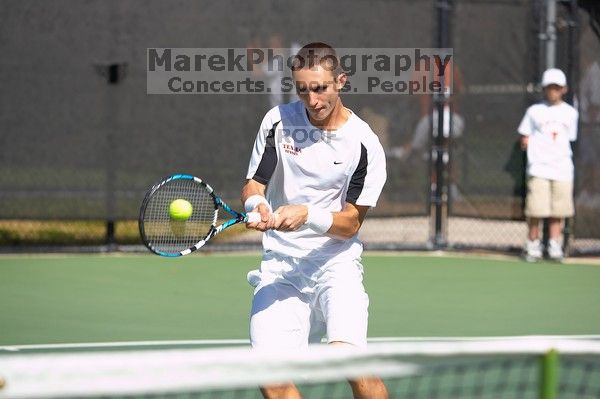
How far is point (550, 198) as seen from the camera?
35.5ft

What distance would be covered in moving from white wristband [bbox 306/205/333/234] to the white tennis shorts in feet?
0.66

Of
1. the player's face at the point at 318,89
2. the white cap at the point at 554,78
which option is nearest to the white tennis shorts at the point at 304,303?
the player's face at the point at 318,89

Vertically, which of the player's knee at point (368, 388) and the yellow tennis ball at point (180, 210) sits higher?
the yellow tennis ball at point (180, 210)

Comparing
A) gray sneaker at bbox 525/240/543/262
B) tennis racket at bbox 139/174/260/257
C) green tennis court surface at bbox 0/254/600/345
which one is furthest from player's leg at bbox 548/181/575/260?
tennis racket at bbox 139/174/260/257

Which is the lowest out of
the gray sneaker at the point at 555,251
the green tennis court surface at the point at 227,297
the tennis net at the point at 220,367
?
the green tennis court surface at the point at 227,297

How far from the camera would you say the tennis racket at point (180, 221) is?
4594mm

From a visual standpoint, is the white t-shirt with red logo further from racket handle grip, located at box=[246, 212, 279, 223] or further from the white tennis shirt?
racket handle grip, located at box=[246, 212, 279, 223]

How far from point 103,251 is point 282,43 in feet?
8.14

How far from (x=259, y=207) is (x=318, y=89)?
50cm

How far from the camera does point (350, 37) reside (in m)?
10.9

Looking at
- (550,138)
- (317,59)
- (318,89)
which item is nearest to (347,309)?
(318,89)

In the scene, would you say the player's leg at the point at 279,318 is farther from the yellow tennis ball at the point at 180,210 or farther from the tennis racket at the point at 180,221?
the yellow tennis ball at the point at 180,210

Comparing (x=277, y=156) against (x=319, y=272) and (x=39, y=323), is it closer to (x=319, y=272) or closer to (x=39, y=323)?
(x=319, y=272)

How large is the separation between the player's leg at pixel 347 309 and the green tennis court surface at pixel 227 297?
279cm
